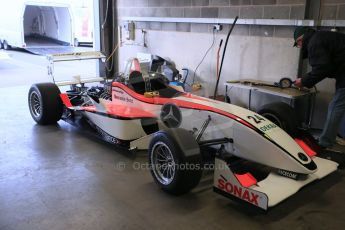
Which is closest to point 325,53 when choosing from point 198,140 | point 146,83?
point 198,140

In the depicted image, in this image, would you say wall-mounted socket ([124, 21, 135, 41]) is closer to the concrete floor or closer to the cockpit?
the cockpit

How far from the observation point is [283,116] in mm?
3842

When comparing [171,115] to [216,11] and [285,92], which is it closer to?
[285,92]

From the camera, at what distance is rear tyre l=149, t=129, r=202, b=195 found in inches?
116

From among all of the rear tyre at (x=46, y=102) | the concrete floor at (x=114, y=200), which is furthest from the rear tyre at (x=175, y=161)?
the rear tyre at (x=46, y=102)

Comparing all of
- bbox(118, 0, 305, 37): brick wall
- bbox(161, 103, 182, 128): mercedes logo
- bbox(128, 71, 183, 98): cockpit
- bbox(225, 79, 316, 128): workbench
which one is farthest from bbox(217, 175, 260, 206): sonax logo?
bbox(118, 0, 305, 37): brick wall

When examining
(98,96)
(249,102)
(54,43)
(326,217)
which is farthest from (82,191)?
(54,43)

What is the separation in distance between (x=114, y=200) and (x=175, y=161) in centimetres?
65

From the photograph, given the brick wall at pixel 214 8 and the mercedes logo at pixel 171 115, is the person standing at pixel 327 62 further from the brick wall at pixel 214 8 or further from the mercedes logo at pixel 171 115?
the mercedes logo at pixel 171 115

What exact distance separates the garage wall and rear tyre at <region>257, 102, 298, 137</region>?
4.30 feet

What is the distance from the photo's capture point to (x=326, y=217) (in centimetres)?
293

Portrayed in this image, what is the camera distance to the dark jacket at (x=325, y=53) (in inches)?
155

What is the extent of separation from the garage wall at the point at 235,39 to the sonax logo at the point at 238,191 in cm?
271

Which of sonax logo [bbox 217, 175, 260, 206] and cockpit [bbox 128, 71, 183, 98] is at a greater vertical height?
cockpit [bbox 128, 71, 183, 98]
